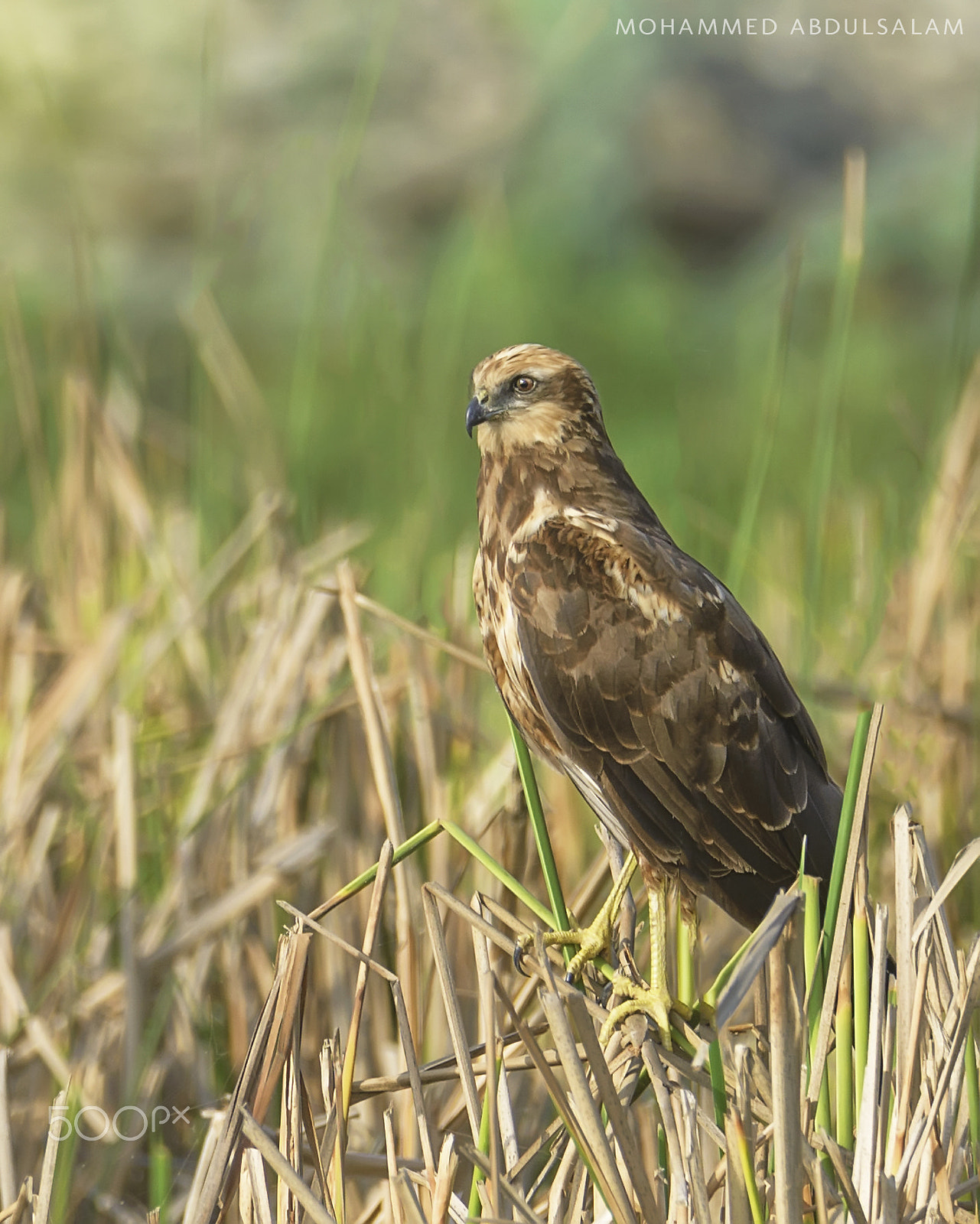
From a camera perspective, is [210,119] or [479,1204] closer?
[479,1204]

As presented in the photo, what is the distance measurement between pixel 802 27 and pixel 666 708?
734 centimetres

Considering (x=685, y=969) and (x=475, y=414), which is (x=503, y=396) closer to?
(x=475, y=414)

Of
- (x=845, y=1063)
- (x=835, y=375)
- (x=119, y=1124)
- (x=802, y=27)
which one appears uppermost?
(x=802, y=27)

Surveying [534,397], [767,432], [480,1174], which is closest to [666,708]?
[767,432]

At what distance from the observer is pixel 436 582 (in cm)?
386

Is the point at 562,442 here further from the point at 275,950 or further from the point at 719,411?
the point at 719,411

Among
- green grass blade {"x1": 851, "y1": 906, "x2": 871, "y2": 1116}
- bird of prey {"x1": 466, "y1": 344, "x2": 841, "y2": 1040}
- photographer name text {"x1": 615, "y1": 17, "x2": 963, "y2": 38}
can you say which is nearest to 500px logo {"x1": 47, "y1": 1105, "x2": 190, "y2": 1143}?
bird of prey {"x1": 466, "y1": 344, "x2": 841, "y2": 1040}

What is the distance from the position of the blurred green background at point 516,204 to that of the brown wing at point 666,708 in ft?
9.21

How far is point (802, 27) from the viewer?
8531mm

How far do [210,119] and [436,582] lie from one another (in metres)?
1.38

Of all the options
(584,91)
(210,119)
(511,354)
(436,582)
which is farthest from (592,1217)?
(584,91)

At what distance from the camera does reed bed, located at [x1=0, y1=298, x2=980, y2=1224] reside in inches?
71.8

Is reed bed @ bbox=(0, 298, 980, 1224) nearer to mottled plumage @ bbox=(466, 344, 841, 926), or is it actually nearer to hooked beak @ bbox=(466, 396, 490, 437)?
mottled plumage @ bbox=(466, 344, 841, 926)

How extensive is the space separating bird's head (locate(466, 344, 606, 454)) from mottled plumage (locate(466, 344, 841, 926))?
212mm
